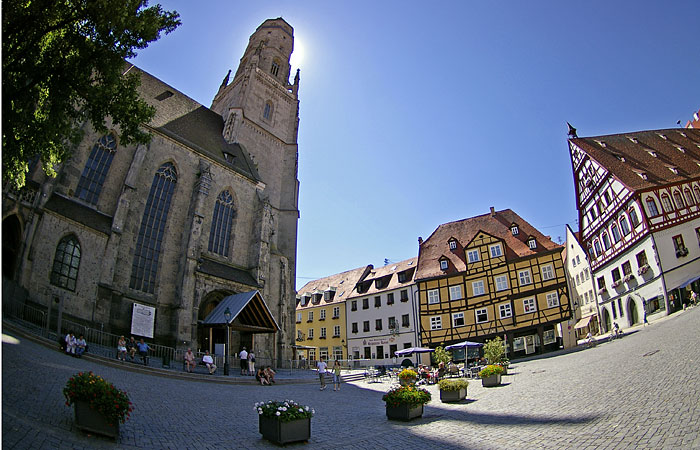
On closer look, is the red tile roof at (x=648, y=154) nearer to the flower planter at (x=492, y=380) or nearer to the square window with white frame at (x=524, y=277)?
the square window with white frame at (x=524, y=277)

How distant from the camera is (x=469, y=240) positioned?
37031 mm

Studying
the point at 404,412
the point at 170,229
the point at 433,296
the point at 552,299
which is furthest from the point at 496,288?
the point at 170,229

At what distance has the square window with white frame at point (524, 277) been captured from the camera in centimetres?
3178

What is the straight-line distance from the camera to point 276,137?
38.8m

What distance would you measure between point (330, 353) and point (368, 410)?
99.9 ft

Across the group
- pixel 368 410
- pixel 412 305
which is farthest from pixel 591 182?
pixel 368 410

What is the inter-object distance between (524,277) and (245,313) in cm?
2194

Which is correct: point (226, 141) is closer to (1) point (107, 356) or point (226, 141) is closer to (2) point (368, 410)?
(1) point (107, 356)

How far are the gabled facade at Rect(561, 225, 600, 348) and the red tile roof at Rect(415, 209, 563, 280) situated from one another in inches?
Result: 321

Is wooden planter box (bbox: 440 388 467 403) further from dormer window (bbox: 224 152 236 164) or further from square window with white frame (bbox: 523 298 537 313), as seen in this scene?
dormer window (bbox: 224 152 236 164)

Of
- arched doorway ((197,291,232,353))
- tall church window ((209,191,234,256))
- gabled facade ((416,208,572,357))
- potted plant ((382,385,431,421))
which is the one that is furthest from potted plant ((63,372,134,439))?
gabled facade ((416,208,572,357))

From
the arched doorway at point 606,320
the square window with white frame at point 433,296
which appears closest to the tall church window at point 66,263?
the square window with white frame at point 433,296

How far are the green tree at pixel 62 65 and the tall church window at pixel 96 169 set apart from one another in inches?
468

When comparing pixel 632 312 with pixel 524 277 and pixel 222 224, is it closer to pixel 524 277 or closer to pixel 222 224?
pixel 524 277
